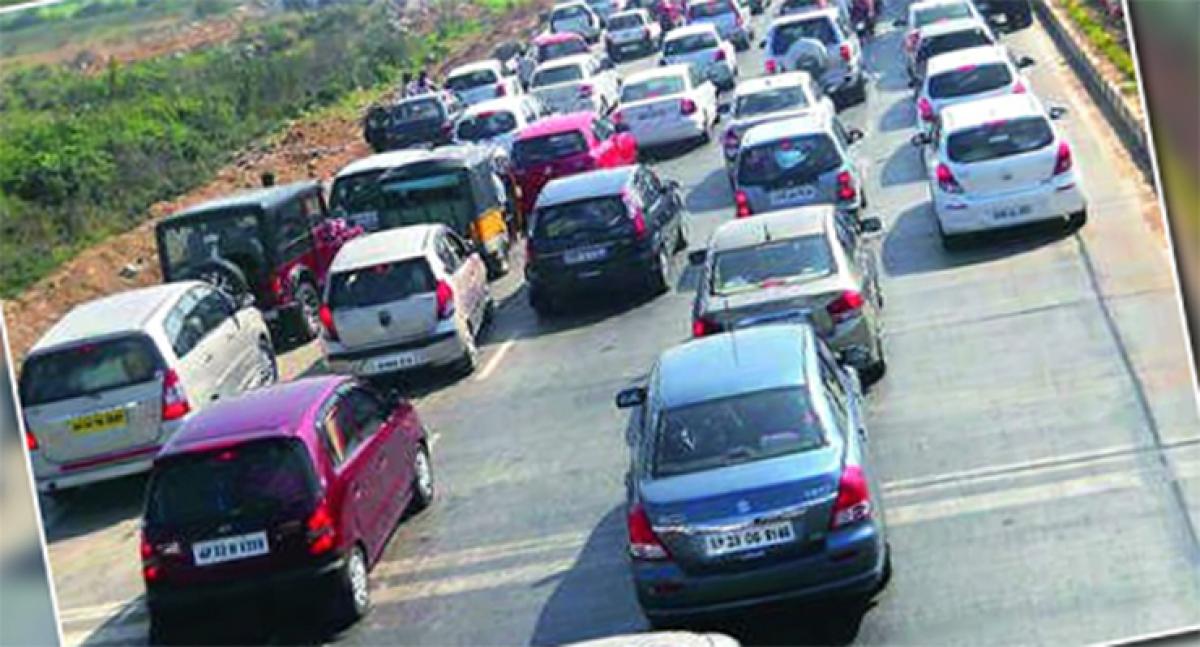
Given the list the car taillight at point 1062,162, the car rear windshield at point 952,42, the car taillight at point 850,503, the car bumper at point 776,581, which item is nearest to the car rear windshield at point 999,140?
the car taillight at point 1062,162

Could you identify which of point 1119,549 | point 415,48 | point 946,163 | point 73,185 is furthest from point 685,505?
point 415,48

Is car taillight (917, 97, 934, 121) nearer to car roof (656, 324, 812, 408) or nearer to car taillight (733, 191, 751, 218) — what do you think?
car taillight (733, 191, 751, 218)

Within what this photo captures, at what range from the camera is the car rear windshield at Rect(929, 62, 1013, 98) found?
984 inches

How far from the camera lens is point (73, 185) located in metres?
27.5

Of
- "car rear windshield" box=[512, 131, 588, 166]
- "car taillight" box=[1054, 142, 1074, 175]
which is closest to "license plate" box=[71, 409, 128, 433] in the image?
"car taillight" box=[1054, 142, 1074, 175]

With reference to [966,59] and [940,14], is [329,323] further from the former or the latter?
[940,14]

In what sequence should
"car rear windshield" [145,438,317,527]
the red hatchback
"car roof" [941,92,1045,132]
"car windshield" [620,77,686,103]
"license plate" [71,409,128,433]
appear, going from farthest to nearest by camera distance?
"car windshield" [620,77,686,103] → the red hatchback → "car roof" [941,92,1045,132] → "license plate" [71,409,128,433] → "car rear windshield" [145,438,317,527]

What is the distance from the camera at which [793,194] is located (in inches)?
798

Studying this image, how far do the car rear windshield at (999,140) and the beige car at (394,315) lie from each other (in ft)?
18.3

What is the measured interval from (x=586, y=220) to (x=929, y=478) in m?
8.12

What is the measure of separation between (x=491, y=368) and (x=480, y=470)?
12.3 ft

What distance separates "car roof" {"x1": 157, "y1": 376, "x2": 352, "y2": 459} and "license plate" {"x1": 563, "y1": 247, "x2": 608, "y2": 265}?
23.5ft

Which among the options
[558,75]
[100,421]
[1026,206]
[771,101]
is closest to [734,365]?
[100,421]

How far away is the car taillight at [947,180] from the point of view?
1917cm
